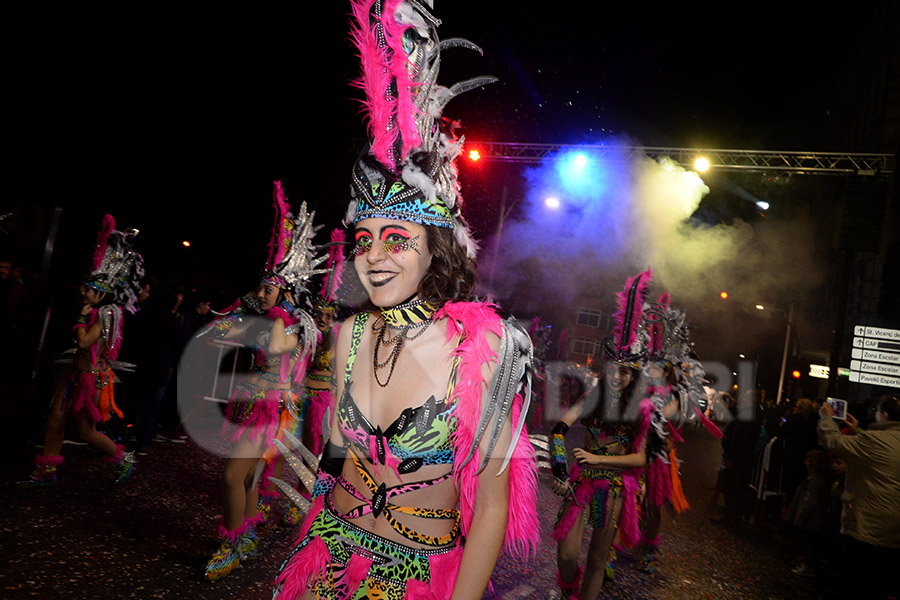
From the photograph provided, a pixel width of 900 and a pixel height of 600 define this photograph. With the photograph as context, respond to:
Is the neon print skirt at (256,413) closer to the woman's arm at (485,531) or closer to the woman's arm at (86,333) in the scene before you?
the woman's arm at (86,333)

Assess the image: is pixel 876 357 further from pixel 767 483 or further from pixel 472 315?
pixel 472 315

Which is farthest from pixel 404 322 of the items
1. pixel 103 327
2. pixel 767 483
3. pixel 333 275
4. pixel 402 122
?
pixel 767 483

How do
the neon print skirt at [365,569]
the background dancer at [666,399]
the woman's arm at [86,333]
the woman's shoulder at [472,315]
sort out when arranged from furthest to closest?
the woman's arm at [86,333], the background dancer at [666,399], the woman's shoulder at [472,315], the neon print skirt at [365,569]

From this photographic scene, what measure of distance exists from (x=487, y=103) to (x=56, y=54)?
7.65 m

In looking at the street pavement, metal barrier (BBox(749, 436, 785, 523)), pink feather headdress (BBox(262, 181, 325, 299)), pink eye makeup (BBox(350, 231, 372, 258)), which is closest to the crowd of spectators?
metal barrier (BBox(749, 436, 785, 523))

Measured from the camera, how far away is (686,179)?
15.1 metres

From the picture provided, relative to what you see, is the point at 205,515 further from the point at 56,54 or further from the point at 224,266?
the point at 224,266

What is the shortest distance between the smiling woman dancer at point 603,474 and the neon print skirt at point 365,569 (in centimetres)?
207

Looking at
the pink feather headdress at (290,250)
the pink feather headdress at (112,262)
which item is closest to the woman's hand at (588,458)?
the pink feather headdress at (290,250)

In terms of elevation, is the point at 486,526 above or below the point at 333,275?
below

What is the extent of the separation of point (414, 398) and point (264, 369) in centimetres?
314

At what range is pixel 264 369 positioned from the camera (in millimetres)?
4602

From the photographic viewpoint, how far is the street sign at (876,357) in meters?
8.77

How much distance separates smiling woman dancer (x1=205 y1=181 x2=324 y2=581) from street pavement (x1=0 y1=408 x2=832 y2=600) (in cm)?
39
